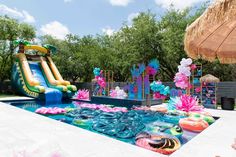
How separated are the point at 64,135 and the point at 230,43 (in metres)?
3.97

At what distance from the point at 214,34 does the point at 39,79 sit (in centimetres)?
1389

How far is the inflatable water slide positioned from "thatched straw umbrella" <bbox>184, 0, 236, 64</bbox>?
11.0 m

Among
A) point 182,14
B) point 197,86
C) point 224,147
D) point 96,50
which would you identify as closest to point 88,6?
point 96,50

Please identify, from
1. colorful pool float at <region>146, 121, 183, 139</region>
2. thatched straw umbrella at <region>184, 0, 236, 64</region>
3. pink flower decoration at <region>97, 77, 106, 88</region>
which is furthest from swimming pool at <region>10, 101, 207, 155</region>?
pink flower decoration at <region>97, 77, 106, 88</region>

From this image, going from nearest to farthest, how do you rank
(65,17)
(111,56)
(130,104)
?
(130,104), (111,56), (65,17)

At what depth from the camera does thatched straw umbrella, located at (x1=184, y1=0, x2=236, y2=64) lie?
2.74 metres

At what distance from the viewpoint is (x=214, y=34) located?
154 inches

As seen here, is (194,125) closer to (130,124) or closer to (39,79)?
(130,124)

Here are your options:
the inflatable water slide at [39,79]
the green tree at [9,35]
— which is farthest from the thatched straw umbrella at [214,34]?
the green tree at [9,35]

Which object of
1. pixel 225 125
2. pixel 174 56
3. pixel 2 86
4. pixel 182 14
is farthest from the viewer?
pixel 2 86

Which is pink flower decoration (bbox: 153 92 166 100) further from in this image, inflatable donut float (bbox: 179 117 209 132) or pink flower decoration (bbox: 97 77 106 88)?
inflatable donut float (bbox: 179 117 209 132)

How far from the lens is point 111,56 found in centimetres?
2289

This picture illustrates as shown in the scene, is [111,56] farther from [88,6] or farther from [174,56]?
[174,56]

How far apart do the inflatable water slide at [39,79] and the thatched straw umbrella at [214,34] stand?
11008mm
